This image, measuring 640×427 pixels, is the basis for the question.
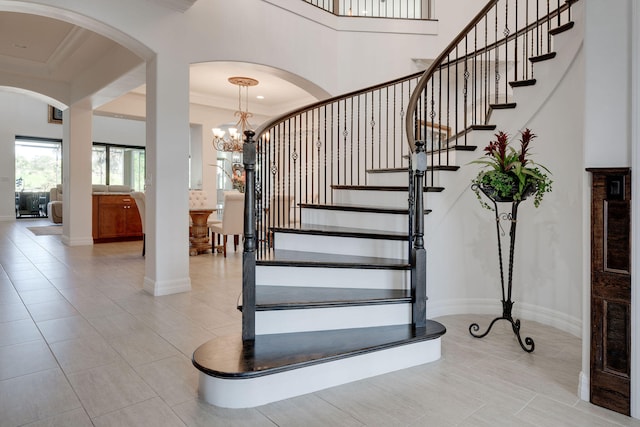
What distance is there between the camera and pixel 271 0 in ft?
16.3

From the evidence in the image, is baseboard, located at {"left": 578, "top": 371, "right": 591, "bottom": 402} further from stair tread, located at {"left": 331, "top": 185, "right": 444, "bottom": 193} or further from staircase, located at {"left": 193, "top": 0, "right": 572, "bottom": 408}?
stair tread, located at {"left": 331, "top": 185, "right": 444, "bottom": 193}

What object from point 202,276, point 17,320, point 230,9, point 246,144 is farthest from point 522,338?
point 230,9

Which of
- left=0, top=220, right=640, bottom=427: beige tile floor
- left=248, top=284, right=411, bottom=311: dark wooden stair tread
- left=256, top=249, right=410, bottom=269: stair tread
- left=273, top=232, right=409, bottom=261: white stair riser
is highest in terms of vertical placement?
left=273, top=232, right=409, bottom=261: white stair riser

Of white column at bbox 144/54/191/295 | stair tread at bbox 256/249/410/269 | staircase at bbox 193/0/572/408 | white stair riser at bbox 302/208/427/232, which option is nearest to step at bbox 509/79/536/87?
staircase at bbox 193/0/572/408

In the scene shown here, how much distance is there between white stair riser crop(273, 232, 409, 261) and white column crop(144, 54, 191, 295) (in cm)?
130

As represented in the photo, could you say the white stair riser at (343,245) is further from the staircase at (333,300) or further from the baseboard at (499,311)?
the baseboard at (499,311)

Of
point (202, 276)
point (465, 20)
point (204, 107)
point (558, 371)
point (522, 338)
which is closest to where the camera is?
point (558, 371)

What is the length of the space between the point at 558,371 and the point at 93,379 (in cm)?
269

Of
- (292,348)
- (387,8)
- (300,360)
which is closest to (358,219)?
(292,348)

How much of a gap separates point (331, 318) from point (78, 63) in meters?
6.14

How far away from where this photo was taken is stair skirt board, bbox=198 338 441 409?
192 centimetres

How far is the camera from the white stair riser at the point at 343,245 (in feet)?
10.2

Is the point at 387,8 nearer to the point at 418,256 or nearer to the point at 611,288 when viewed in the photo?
the point at 418,256

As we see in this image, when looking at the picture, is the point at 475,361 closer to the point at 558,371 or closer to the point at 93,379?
the point at 558,371
